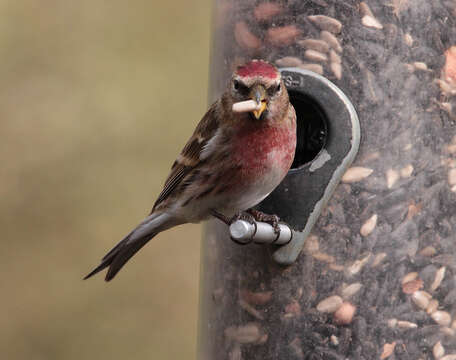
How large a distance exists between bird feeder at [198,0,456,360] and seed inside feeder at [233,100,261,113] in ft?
1.33

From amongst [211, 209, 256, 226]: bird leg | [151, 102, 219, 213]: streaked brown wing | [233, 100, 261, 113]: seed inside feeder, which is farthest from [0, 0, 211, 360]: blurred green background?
[233, 100, 261, 113]: seed inside feeder

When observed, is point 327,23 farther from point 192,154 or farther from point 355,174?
point 192,154

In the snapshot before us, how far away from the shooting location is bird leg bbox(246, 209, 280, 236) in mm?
5043

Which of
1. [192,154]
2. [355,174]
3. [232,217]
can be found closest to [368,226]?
[355,174]

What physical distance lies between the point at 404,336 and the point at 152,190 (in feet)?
15.7

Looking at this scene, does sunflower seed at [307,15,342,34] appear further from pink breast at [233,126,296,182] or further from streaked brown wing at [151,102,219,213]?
streaked brown wing at [151,102,219,213]

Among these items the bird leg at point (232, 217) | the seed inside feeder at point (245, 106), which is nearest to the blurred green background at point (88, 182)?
the bird leg at point (232, 217)

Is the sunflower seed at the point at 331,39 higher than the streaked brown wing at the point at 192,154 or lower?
higher

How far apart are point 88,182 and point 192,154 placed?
422 centimetres

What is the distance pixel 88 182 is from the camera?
948cm

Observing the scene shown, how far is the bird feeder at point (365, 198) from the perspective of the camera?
5102 mm

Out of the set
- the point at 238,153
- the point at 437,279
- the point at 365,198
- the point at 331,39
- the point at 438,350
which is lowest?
the point at 438,350

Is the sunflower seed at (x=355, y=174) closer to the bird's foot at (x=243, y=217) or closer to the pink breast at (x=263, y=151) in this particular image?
the pink breast at (x=263, y=151)

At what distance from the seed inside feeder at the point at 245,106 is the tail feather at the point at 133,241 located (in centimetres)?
82
